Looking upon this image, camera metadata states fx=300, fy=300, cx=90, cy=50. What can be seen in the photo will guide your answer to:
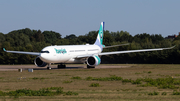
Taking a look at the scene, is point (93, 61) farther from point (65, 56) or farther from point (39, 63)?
point (39, 63)

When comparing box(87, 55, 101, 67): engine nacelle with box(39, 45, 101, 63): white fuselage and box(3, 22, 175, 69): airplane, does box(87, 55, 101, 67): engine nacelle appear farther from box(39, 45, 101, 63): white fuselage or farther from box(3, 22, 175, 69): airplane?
box(39, 45, 101, 63): white fuselage

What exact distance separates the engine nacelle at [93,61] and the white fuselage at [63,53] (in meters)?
2.56

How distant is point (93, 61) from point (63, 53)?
17.7ft

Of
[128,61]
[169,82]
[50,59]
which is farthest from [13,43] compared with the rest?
[169,82]

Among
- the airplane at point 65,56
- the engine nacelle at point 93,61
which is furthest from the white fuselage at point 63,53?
the engine nacelle at point 93,61

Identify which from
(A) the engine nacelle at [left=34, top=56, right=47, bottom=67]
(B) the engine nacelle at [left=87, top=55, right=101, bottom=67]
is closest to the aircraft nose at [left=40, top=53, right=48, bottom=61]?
(A) the engine nacelle at [left=34, top=56, right=47, bottom=67]

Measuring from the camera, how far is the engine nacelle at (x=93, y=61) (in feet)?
157

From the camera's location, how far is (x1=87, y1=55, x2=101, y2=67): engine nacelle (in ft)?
157

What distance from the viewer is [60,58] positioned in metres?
46.0

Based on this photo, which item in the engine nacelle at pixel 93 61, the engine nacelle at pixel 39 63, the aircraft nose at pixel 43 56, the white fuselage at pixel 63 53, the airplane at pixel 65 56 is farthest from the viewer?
the engine nacelle at pixel 93 61

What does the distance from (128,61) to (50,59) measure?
44260 millimetres

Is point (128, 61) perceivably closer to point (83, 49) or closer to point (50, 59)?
point (83, 49)

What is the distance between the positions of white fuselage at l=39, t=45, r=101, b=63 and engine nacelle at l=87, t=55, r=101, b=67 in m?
2.56

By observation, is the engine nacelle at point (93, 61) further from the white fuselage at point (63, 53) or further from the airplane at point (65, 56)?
the white fuselage at point (63, 53)
